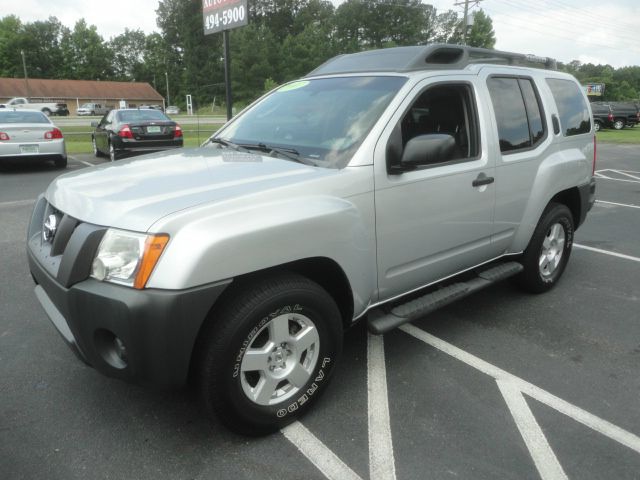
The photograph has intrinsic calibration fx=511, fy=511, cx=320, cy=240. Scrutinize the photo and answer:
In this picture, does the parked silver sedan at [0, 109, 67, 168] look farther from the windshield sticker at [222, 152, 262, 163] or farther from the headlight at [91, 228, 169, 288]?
the headlight at [91, 228, 169, 288]

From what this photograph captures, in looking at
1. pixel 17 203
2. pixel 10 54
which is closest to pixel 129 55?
pixel 10 54

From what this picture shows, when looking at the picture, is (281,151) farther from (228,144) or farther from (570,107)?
(570,107)

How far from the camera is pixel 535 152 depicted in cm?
395

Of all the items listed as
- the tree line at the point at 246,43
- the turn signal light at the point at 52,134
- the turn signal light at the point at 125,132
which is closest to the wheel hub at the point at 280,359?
the turn signal light at the point at 52,134

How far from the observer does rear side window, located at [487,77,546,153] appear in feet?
12.1

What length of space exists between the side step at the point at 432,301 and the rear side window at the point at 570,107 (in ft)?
4.59

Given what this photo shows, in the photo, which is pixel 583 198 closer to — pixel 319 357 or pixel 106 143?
pixel 319 357

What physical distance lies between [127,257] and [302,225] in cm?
78

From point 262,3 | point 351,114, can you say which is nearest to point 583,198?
point 351,114

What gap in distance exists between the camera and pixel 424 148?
2.81m

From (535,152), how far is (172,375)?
316cm

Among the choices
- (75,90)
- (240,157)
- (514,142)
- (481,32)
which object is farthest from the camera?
(75,90)

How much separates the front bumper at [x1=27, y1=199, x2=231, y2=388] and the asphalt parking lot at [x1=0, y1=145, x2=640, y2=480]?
1.65ft

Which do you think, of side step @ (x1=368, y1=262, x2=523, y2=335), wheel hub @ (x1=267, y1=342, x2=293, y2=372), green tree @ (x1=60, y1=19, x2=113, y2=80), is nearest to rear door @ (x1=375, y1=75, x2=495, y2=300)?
side step @ (x1=368, y1=262, x2=523, y2=335)
